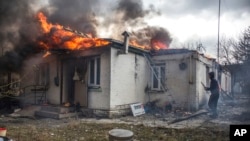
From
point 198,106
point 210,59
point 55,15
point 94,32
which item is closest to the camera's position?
point 198,106

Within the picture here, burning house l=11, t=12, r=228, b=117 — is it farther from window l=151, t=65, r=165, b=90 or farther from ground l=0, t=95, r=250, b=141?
ground l=0, t=95, r=250, b=141

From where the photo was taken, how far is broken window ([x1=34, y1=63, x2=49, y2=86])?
16.4 m

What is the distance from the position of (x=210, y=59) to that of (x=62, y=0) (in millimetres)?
11258

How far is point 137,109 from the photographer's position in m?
14.1

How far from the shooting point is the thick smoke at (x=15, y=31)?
15109 millimetres

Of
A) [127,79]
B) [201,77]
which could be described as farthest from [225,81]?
[127,79]

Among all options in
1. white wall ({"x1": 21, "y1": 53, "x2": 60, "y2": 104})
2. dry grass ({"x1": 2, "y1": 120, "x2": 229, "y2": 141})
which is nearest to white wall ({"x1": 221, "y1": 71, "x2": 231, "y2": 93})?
Result: dry grass ({"x1": 2, "y1": 120, "x2": 229, "y2": 141})

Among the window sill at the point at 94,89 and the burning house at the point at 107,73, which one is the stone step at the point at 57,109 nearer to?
the burning house at the point at 107,73

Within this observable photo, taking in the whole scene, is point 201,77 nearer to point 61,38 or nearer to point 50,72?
point 61,38

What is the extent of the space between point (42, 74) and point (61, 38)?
326cm

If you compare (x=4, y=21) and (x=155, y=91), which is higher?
(x=4, y=21)

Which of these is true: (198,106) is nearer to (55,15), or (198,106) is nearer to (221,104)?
(221,104)

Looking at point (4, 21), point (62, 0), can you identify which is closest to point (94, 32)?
point (62, 0)

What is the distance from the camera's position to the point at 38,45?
51.1 ft
